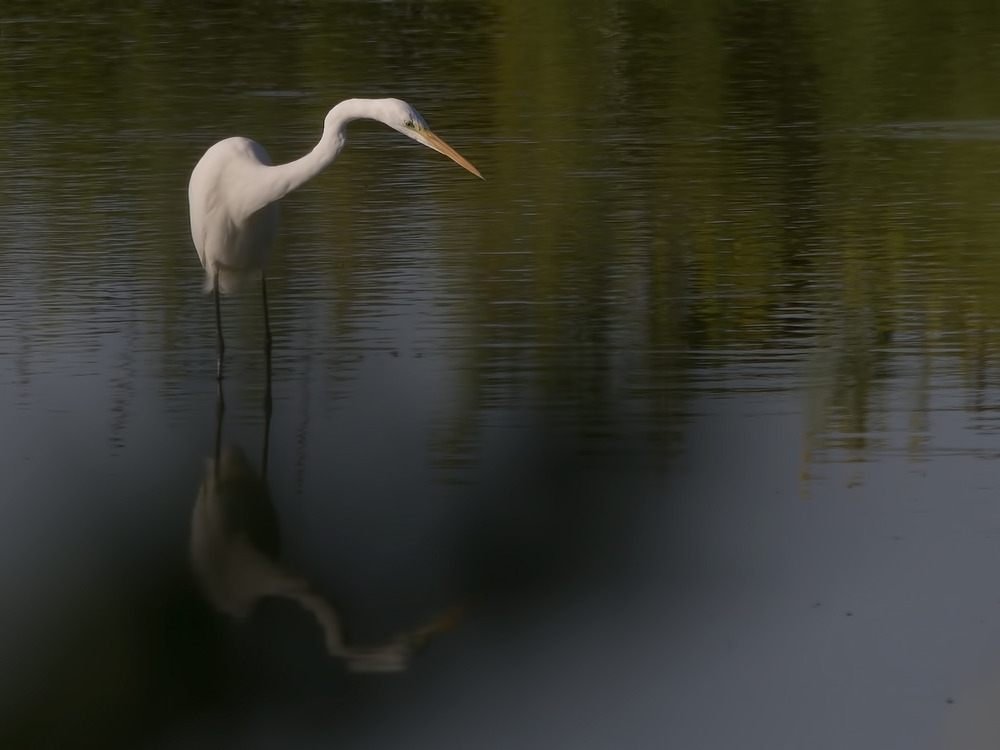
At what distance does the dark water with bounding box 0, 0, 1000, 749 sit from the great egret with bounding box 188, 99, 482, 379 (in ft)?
1.05

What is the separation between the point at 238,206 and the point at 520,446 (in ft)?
6.82

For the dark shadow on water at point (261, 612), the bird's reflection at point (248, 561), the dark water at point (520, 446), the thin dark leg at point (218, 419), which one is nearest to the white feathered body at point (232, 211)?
the dark water at point (520, 446)

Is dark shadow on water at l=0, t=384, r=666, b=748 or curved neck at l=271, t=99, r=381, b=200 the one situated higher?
curved neck at l=271, t=99, r=381, b=200

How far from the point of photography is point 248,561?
622 centimetres

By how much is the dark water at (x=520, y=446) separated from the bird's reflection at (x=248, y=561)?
2cm

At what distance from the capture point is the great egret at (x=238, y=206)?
8398 millimetres

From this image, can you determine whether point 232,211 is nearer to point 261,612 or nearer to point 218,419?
point 218,419

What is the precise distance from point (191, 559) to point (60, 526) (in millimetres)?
630

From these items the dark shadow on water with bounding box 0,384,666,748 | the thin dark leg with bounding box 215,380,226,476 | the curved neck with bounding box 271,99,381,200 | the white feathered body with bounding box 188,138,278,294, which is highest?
the curved neck with bounding box 271,99,381,200

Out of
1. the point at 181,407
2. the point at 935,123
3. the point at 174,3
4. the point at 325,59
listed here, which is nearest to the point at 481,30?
the point at 325,59

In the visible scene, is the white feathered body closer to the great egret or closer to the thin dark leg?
the great egret

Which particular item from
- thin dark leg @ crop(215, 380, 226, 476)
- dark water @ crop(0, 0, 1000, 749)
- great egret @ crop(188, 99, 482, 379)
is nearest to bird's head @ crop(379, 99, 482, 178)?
great egret @ crop(188, 99, 482, 379)

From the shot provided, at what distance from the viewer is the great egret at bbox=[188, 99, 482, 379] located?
8398 millimetres

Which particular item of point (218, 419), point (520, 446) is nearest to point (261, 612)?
point (520, 446)
